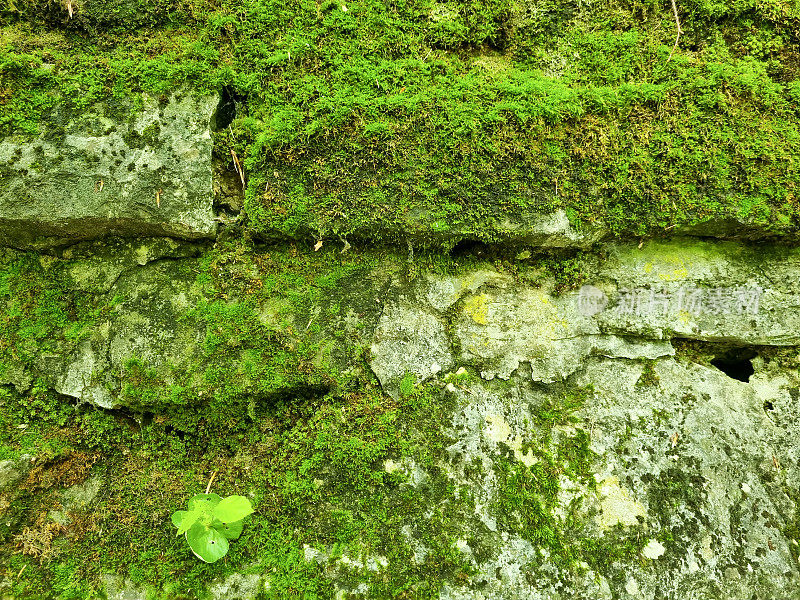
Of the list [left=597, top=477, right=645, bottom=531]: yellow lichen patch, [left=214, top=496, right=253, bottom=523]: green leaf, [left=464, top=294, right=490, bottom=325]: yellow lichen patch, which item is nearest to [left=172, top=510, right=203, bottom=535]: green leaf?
[left=214, top=496, right=253, bottom=523]: green leaf

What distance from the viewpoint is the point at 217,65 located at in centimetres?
280

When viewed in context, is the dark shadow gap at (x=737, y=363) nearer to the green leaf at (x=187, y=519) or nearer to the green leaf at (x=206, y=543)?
the green leaf at (x=206, y=543)

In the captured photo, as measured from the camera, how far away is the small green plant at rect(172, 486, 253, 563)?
2.41m

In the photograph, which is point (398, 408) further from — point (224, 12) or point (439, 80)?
point (224, 12)

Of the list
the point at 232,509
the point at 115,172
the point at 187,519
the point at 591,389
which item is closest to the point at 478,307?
the point at 591,389

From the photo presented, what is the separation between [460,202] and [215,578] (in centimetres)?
258

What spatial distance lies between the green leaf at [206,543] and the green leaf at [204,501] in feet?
0.38

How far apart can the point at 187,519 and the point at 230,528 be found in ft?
0.78

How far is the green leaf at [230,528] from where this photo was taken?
2.47 metres

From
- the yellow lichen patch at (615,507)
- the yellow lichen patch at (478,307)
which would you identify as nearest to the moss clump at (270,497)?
the yellow lichen patch at (478,307)

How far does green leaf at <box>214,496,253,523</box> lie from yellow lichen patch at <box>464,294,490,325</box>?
1.72 meters

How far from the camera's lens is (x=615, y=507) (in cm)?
261

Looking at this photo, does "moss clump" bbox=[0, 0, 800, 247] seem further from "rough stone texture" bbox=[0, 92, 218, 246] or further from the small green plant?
the small green plant

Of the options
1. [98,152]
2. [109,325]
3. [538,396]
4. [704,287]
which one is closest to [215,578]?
[109,325]
